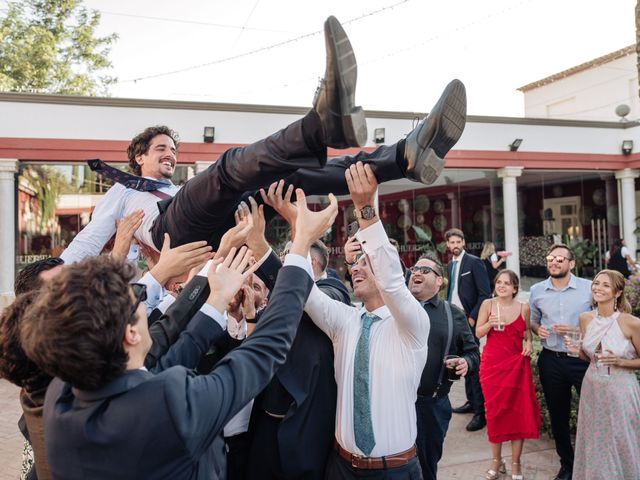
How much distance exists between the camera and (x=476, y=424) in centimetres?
545

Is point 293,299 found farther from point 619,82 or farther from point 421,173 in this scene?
point 619,82

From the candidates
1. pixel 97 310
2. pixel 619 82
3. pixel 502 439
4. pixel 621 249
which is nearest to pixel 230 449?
pixel 97 310

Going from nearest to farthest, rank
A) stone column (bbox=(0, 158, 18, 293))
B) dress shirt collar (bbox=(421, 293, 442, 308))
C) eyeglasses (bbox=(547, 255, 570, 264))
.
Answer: dress shirt collar (bbox=(421, 293, 442, 308)), eyeglasses (bbox=(547, 255, 570, 264)), stone column (bbox=(0, 158, 18, 293))

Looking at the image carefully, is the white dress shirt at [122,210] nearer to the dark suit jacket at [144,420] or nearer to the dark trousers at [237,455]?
the dark trousers at [237,455]

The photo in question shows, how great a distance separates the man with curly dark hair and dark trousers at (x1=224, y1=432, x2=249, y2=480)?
988mm

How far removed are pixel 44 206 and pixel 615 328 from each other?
35.0ft

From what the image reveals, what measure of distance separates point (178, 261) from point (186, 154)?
9.54 meters

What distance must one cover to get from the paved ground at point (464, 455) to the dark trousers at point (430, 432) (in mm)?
1377

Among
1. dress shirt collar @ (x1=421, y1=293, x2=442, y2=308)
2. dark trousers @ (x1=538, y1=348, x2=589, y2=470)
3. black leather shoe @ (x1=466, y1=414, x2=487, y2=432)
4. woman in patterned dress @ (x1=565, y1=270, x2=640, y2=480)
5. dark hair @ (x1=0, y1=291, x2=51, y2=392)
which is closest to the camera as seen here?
dark hair @ (x1=0, y1=291, x2=51, y2=392)

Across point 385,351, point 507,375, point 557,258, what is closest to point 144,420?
point 385,351

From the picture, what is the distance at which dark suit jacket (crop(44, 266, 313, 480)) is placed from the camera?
1.33 meters

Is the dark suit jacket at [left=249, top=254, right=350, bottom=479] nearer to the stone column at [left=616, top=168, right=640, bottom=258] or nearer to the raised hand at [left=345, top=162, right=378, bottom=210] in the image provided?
the raised hand at [left=345, top=162, right=378, bottom=210]

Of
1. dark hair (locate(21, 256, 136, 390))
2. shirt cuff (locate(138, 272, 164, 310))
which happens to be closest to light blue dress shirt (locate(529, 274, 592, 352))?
shirt cuff (locate(138, 272, 164, 310))

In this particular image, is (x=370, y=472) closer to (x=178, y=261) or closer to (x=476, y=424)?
(x=178, y=261)
